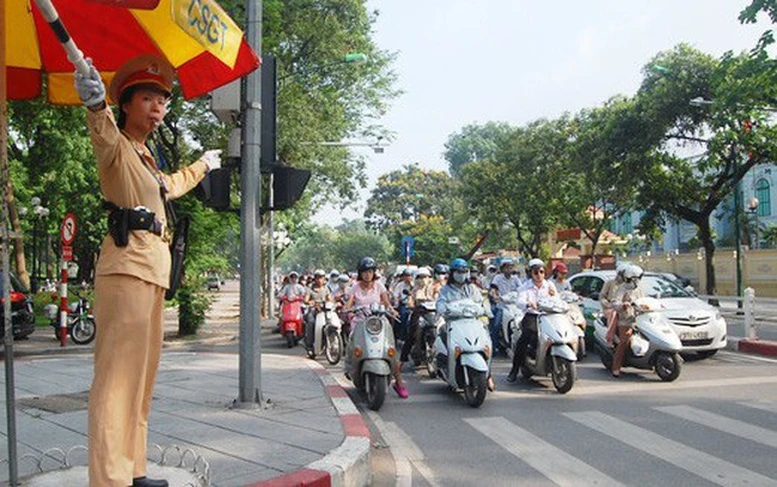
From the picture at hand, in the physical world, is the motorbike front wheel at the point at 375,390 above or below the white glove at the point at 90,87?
below

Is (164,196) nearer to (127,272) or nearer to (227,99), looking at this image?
(127,272)

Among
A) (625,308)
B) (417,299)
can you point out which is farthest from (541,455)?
(417,299)

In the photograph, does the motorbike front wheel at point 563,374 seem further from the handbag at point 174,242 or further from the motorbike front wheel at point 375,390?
the handbag at point 174,242

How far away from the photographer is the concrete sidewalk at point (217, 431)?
420cm

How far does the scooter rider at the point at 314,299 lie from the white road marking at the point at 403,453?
5.36m

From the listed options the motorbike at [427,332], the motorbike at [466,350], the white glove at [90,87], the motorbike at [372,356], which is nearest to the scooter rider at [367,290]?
the motorbike at [372,356]

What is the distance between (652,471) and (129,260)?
3.79 meters

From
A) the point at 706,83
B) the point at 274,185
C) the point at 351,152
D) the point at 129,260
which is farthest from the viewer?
the point at 351,152

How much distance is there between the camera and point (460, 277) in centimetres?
852

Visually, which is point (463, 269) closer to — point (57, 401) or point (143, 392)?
point (57, 401)

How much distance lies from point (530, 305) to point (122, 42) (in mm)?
5978

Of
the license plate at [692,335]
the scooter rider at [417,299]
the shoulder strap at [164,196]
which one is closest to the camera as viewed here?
the shoulder strap at [164,196]

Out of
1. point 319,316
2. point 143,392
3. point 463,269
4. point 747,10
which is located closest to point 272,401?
point 463,269

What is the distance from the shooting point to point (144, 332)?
3287 millimetres
